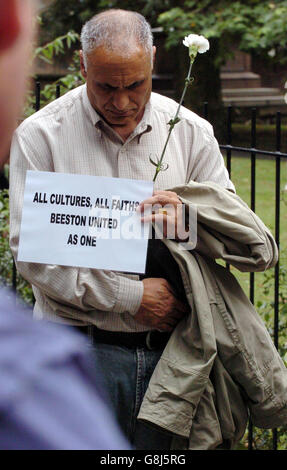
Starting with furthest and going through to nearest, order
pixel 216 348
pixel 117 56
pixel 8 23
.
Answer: pixel 117 56 < pixel 216 348 < pixel 8 23

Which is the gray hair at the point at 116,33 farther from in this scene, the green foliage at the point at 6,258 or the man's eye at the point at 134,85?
the green foliage at the point at 6,258

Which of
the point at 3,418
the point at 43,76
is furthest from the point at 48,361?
the point at 43,76

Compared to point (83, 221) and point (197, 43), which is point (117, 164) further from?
point (197, 43)

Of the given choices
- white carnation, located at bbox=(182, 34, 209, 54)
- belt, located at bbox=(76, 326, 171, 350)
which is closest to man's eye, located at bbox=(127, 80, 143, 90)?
white carnation, located at bbox=(182, 34, 209, 54)

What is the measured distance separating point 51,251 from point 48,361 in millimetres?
1843

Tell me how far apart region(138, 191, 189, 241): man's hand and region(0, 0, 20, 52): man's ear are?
1806mm

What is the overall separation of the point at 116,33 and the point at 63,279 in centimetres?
82

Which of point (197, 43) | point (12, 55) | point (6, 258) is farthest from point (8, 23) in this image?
point (6, 258)

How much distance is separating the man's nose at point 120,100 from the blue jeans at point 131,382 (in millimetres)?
790

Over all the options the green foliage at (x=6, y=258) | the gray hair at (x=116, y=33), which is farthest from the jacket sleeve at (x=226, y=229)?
the green foliage at (x=6, y=258)

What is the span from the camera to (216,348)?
2344mm

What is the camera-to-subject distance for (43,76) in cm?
2120

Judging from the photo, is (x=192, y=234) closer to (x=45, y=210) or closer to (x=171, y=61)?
(x=45, y=210)

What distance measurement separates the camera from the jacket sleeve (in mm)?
2363
